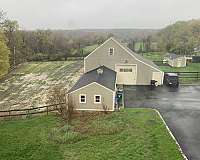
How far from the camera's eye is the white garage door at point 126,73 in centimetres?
4009

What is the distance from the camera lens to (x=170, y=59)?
210 feet

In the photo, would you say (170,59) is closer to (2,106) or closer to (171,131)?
(2,106)

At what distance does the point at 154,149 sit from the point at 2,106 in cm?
2235

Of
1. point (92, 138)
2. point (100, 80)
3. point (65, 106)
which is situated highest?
point (100, 80)

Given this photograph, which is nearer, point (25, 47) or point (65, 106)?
point (65, 106)

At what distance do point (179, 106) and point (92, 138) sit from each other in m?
11.0

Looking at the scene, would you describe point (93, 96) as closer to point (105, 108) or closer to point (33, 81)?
point (105, 108)

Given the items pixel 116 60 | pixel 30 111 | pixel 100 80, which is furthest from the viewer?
pixel 116 60

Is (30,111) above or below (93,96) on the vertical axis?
below

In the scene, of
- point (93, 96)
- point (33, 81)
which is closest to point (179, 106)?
point (93, 96)

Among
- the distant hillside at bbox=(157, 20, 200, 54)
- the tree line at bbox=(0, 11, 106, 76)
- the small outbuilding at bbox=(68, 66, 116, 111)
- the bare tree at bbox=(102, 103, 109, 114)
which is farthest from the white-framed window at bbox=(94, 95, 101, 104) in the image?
the distant hillside at bbox=(157, 20, 200, 54)

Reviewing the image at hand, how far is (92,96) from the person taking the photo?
29.7m

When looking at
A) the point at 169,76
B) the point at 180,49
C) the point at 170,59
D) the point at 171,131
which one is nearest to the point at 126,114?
the point at 171,131

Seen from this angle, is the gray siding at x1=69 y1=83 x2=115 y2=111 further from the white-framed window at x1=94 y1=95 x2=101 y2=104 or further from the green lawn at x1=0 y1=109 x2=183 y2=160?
the green lawn at x1=0 y1=109 x2=183 y2=160
